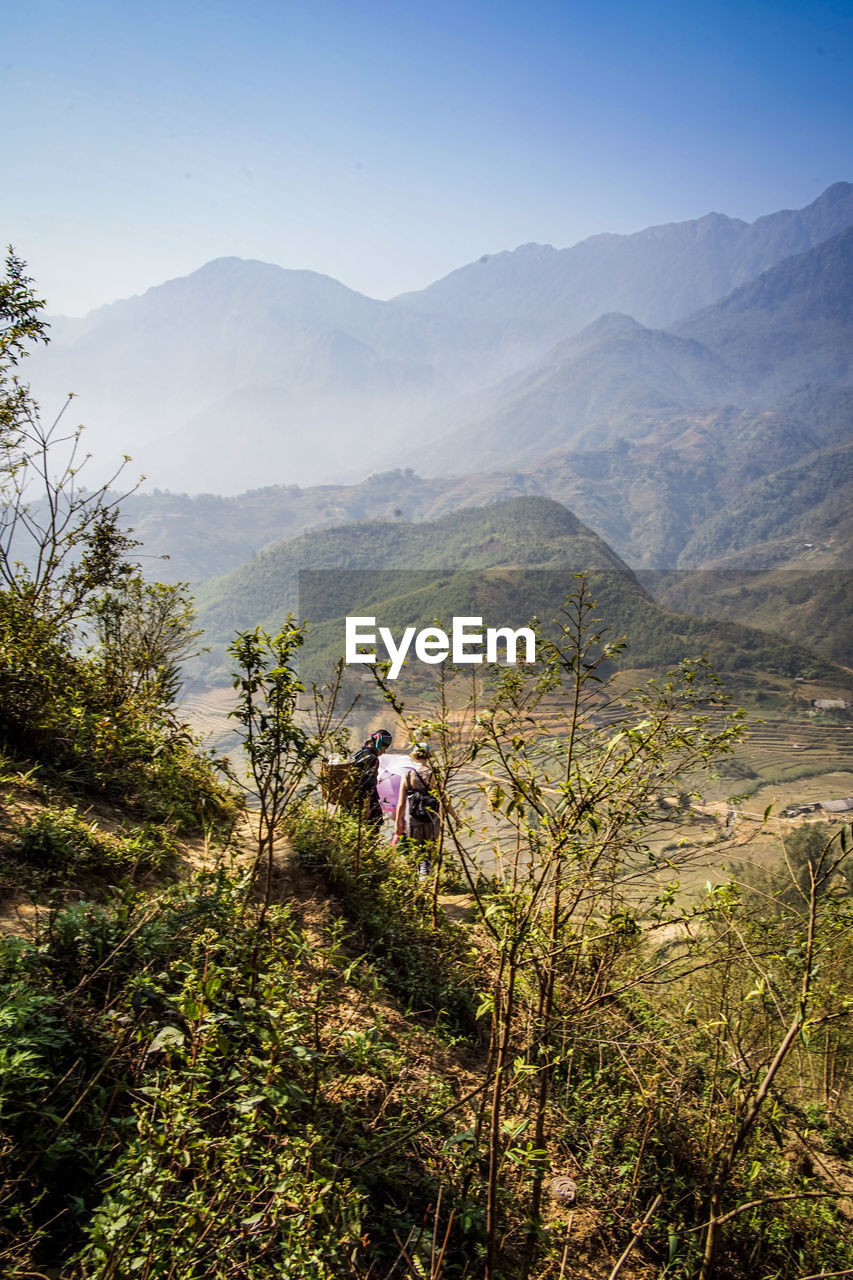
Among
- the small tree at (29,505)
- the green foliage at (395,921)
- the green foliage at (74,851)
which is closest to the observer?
the green foliage at (74,851)

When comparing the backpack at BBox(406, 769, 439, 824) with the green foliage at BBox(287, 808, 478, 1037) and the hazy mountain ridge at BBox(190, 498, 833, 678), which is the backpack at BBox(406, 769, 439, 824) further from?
the hazy mountain ridge at BBox(190, 498, 833, 678)

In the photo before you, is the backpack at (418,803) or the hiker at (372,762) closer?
the backpack at (418,803)

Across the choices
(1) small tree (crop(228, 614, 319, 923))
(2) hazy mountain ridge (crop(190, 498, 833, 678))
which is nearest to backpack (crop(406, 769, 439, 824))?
(1) small tree (crop(228, 614, 319, 923))

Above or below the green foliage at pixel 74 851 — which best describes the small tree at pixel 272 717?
above

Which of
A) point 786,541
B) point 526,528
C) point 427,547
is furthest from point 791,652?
point 786,541

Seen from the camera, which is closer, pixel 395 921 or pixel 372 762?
pixel 395 921

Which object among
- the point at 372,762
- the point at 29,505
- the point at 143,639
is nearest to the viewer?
the point at 29,505

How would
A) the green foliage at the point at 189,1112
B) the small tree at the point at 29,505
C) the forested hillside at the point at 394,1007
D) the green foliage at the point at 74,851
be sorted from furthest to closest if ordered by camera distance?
1. the small tree at the point at 29,505
2. the green foliage at the point at 74,851
3. the forested hillside at the point at 394,1007
4. the green foliage at the point at 189,1112

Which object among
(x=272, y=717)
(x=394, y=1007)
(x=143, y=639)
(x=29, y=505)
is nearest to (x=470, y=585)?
(x=143, y=639)

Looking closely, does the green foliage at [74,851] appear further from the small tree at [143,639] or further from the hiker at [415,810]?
the hiker at [415,810]

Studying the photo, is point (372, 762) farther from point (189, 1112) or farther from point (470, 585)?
Answer: point (470, 585)

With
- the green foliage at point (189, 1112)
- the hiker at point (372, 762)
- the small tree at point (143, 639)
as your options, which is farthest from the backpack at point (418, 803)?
the green foliage at point (189, 1112)

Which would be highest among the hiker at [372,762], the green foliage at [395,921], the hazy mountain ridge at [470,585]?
the hazy mountain ridge at [470,585]
